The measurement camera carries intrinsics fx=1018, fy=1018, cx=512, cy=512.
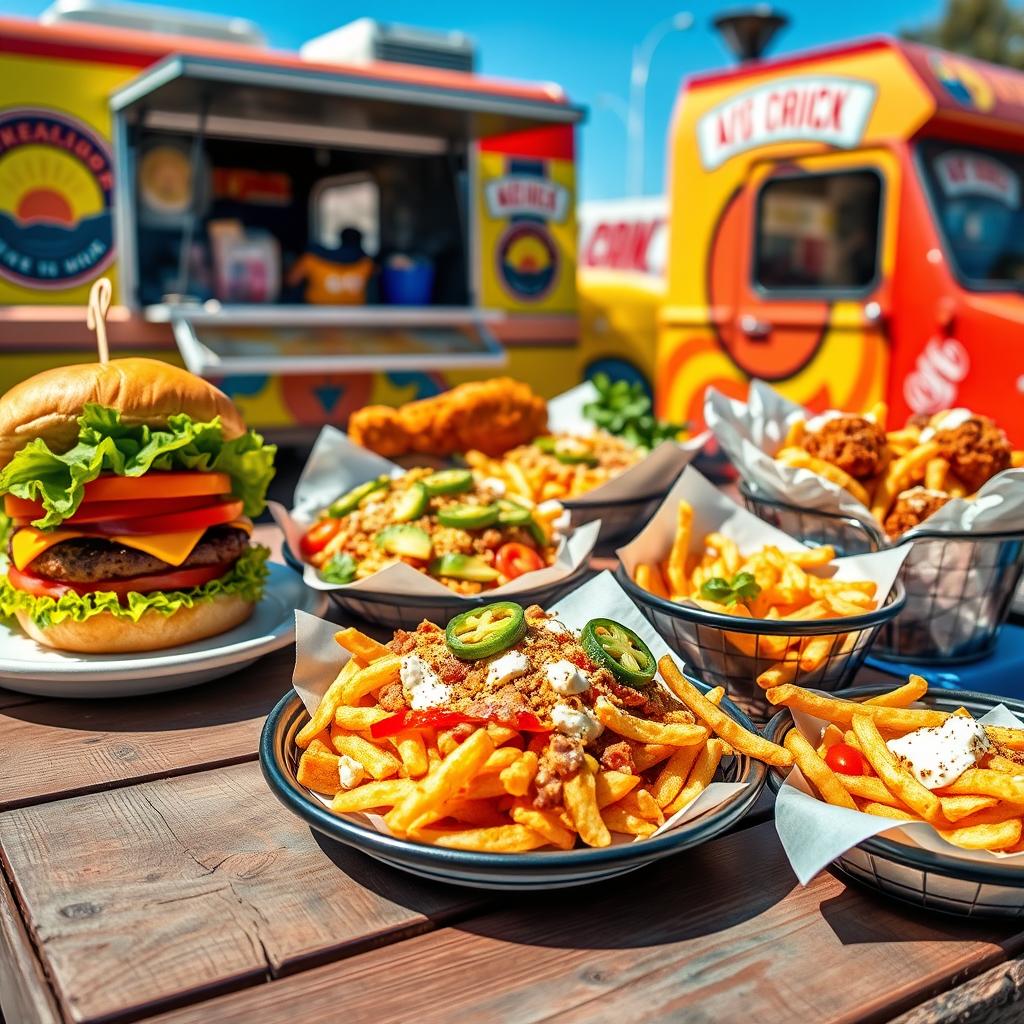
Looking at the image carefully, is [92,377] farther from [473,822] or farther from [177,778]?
[473,822]

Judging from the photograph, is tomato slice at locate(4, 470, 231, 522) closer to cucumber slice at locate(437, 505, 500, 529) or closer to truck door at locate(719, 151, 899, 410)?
cucumber slice at locate(437, 505, 500, 529)

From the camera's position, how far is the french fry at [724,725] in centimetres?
128

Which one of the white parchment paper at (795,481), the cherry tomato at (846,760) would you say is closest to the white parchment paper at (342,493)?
the white parchment paper at (795,481)

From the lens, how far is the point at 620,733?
128cm

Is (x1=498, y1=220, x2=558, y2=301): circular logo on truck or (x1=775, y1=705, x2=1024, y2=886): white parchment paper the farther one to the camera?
(x1=498, y1=220, x2=558, y2=301): circular logo on truck

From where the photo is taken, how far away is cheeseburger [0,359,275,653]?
6.46 feet

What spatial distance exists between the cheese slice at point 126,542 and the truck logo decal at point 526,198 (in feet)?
20.5

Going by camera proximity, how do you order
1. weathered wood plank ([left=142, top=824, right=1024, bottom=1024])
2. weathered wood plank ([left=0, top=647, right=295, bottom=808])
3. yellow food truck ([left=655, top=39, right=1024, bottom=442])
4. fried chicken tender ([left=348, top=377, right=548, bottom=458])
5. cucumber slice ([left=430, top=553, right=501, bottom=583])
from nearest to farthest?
weathered wood plank ([left=142, top=824, right=1024, bottom=1024]) < weathered wood plank ([left=0, top=647, right=295, bottom=808]) < cucumber slice ([left=430, top=553, right=501, bottom=583]) < fried chicken tender ([left=348, top=377, right=548, bottom=458]) < yellow food truck ([left=655, top=39, right=1024, bottom=442])

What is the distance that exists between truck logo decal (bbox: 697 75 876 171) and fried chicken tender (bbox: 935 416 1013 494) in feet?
14.2

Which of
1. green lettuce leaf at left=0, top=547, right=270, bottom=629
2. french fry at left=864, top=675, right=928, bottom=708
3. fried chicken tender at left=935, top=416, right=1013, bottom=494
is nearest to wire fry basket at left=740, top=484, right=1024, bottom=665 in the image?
fried chicken tender at left=935, top=416, right=1013, bottom=494

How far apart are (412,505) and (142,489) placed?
22.9 inches

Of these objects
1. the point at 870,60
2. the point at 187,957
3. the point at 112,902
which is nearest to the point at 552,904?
the point at 187,957

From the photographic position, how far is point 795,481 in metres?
2.13

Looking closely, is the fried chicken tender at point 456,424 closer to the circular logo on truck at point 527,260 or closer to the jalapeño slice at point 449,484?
the jalapeño slice at point 449,484
